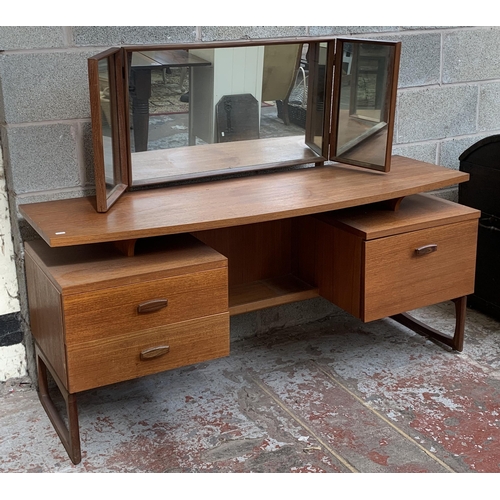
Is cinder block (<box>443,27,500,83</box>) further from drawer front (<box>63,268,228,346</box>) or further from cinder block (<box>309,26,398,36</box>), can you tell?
drawer front (<box>63,268,228,346</box>)

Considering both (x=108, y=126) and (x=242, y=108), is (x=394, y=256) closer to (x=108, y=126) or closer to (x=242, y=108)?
(x=242, y=108)

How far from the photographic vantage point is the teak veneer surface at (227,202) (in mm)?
2195

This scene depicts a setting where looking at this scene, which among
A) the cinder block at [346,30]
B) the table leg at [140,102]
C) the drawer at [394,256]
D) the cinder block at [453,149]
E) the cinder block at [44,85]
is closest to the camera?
the cinder block at [44,85]

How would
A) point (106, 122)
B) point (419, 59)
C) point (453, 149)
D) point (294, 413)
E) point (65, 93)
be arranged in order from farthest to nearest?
point (453, 149), point (419, 59), point (294, 413), point (65, 93), point (106, 122)

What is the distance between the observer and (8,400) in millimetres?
2641

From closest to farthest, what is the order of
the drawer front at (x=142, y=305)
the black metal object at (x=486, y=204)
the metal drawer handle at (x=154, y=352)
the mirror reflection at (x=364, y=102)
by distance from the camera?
the drawer front at (x=142, y=305) < the metal drawer handle at (x=154, y=352) < the mirror reflection at (x=364, y=102) < the black metal object at (x=486, y=204)

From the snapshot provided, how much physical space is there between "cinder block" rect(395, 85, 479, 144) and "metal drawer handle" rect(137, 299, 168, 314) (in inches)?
53.6

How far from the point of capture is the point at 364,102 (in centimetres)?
273

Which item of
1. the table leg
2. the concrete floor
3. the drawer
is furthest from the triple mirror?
the concrete floor

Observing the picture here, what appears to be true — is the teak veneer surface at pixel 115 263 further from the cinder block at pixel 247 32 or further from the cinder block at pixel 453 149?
the cinder block at pixel 453 149

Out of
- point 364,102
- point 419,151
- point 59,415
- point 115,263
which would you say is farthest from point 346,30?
point 59,415

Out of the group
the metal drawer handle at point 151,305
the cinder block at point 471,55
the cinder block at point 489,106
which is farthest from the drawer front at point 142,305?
the cinder block at point 489,106

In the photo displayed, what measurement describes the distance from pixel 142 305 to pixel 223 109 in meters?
0.81

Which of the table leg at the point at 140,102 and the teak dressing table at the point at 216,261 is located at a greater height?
the table leg at the point at 140,102
